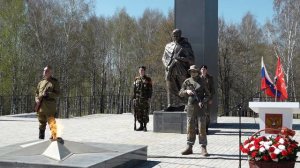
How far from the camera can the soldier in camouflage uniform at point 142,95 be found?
42.7ft

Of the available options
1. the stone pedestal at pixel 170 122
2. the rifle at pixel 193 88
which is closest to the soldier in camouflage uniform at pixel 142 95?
the stone pedestal at pixel 170 122

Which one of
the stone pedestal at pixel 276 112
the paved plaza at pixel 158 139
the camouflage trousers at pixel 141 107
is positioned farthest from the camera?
the camouflage trousers at pixel 141 107

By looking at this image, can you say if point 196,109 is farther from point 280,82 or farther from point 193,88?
point 280,82

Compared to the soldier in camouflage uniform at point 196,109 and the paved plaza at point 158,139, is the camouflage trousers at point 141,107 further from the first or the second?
the soldier in camouflage uniform at point 196,109

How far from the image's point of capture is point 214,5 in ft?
50.0

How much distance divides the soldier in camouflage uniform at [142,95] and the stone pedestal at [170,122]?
20.5 inches

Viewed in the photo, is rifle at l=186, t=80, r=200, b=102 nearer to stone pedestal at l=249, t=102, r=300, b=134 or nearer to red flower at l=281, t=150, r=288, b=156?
stone pedestal at l=249, t=102, r=300, b=134

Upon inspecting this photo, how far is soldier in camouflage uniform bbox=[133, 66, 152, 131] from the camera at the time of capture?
1300cm

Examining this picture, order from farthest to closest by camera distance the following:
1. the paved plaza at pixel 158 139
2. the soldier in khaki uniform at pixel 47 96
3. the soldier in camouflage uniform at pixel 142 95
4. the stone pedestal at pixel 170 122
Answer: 1. the soldier in camouflage uniform at pixel 142 95
2. the stone pedestal at pixel 170 122
3. the soldier in khaki uniform at pixel 47 96
4. the paved plaza at pixel 158 139

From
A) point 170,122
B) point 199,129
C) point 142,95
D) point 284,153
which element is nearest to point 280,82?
point 170,122

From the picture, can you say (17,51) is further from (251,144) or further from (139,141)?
(251,144)

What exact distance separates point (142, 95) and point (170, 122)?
115 cm

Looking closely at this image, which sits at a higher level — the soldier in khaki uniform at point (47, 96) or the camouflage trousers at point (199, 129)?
the soldier in khaki uniform at point (47, 96)

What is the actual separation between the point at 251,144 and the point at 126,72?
1468 inches
